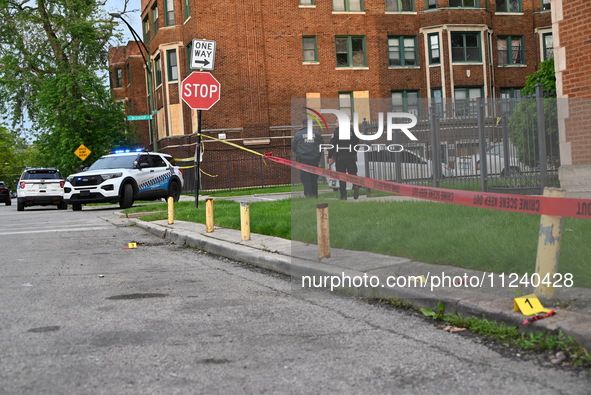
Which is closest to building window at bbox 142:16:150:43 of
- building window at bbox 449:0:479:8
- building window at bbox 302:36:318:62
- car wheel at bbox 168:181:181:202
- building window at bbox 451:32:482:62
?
building window at bbox 302:36:318:62

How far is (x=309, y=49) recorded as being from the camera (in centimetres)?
3750

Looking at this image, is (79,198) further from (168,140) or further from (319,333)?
(319,333)

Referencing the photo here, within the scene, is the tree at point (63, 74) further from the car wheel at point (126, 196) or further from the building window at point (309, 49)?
the car wheel at point (126, 196)

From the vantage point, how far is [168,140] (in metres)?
37.8

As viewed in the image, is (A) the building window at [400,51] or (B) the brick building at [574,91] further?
(A) the building window at [400,51]

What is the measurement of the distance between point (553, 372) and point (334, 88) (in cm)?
3451

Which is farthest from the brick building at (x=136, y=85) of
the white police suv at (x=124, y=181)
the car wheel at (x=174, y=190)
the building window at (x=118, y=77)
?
the white police suv at (x=124, y=181)

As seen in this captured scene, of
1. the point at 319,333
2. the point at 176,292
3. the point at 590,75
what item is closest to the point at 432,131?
the point at 590,75

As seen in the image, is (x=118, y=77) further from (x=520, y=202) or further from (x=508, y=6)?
(x=520, y=202)

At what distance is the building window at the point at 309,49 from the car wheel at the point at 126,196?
1757 cm

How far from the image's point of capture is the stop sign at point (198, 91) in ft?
51.3

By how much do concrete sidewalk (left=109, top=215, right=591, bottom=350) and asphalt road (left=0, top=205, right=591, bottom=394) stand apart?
0.25m

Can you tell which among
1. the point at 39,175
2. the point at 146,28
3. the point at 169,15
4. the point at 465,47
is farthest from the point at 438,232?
the point at 146,28

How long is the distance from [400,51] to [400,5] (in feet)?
8.29
